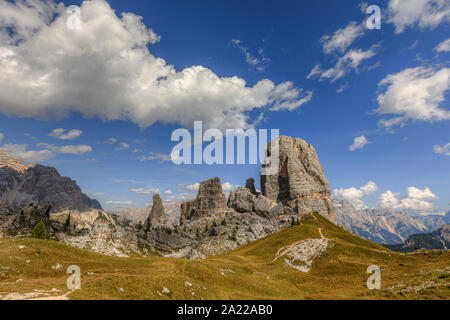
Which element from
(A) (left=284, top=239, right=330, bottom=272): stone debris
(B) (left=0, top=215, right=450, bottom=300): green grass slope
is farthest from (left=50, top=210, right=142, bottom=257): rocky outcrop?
(A) (left=284, top=239, right=330, bottom=272): stone debris

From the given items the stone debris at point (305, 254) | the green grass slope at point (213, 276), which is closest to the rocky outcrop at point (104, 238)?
the green grass slope at point (213, 276)

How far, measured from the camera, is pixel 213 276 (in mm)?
44406

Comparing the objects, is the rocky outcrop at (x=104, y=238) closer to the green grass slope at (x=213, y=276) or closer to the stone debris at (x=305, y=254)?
the green grass slope at (x=213, y=276)

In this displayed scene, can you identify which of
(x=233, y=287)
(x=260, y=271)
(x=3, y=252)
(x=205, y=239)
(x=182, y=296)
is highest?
(x=3, y=252)

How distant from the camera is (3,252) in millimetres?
42594

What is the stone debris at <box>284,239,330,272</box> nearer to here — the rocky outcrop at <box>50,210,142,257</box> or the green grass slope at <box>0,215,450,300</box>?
the green grass slope at <box>0,215,450,300</box>

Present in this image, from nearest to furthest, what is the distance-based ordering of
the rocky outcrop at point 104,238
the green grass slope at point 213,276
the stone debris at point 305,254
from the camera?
the green grass slope at point 213,276, the stone debris at point 305,254, the rocky outcrop at point 104,238

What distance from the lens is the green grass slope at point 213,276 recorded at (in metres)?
29.2

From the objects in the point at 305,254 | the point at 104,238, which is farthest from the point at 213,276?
the point at 104,238
